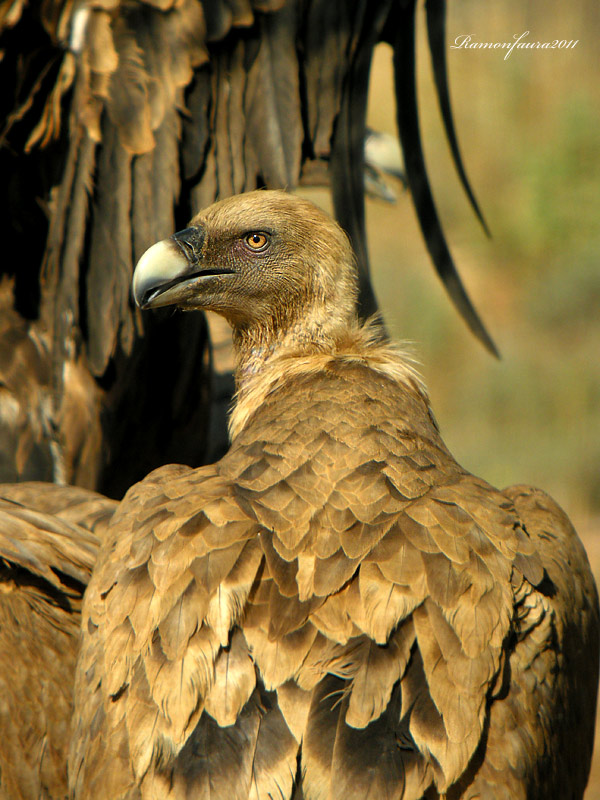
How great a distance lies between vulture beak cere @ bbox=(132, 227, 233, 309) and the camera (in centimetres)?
212

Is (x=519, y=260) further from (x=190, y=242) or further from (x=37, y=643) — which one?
(x=37, y=643)

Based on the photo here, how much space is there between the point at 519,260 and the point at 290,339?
17.8 ft

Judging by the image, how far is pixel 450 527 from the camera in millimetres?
1580

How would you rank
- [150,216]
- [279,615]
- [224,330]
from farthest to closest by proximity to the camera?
[224,330] → [150,216] → [279,615]

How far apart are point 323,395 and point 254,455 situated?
0.59 ft

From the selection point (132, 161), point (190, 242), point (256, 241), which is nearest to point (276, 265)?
point (256, 241)

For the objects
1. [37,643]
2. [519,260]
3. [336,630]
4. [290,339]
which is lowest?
[37,643]

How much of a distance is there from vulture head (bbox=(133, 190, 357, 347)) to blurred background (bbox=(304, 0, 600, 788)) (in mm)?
3297

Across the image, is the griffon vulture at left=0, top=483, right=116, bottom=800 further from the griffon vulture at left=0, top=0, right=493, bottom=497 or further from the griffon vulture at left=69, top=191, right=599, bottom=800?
the griffon vulture at left=0, top=0, right=493, bottom=497

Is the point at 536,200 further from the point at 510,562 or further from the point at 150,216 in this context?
the point at 510,562

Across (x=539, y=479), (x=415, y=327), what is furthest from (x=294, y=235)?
(x=415, y=327)

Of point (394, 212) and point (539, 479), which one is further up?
point (394, 212)

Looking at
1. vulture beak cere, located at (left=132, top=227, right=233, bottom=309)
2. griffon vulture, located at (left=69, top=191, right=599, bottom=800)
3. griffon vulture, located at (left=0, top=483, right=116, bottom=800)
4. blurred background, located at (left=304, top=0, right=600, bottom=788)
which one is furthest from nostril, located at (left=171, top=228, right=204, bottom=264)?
blurred background, located at (left=304, top=0, right=600, bottom=788)

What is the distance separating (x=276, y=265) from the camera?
2.22 meters
